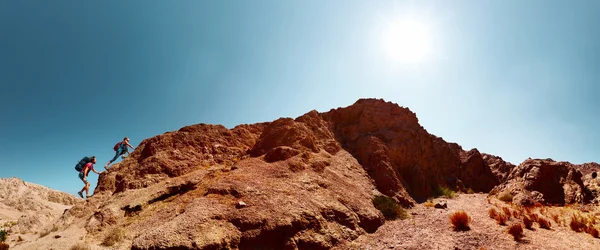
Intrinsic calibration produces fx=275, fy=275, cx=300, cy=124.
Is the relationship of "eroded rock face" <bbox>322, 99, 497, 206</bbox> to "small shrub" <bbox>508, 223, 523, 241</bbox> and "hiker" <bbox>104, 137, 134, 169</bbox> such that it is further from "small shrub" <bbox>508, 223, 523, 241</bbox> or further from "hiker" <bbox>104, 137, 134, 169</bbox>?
"hiker" <bbox>104, 137, 134, 169</bbox>

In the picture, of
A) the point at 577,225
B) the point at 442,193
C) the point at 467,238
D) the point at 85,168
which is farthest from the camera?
the point at 442,193

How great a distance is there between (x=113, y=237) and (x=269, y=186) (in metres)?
5.93

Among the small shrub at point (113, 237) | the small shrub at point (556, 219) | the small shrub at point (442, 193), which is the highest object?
the small shrub at point (442, 193)

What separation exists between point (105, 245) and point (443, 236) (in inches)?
476

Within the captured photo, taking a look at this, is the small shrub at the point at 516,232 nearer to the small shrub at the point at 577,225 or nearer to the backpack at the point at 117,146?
the small shrub at the point at 577,225

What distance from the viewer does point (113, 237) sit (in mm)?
9273

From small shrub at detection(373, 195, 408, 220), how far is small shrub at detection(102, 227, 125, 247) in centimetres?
1140

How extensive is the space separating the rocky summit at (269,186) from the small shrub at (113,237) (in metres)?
0.04

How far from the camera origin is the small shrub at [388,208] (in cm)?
1411

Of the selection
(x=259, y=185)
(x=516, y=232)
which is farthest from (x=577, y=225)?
(x=259, y=185)

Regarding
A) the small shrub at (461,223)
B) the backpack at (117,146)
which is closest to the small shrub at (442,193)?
the small shrub at (461,223)

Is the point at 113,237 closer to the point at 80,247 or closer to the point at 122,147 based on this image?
the point at 80,247

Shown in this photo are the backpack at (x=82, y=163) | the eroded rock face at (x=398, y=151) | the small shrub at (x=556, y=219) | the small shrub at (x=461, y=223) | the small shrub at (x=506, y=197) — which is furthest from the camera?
the eroded rock face at (x=398, y=151)

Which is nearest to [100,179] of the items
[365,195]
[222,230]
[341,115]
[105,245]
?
[105,245]
